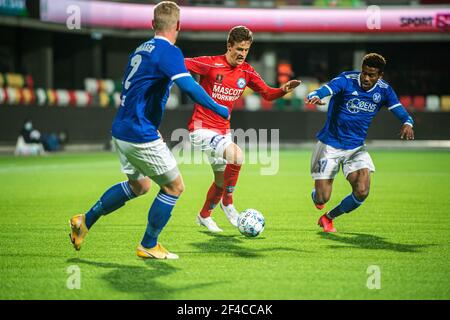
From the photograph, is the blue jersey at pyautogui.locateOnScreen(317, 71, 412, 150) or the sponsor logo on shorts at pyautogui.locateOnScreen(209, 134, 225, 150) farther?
the blue jersey at pyautogui.locateOnScreen(317, 71, 412, 150)

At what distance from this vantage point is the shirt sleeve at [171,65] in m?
5.85

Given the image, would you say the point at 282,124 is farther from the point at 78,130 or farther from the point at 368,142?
the point at 78,130

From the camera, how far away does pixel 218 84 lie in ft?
26.8

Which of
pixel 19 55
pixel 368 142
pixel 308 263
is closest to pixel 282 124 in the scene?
pixel 368 142

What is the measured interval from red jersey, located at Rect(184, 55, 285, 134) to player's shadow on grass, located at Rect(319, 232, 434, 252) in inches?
68.5

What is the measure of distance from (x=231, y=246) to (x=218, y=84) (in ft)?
6.66

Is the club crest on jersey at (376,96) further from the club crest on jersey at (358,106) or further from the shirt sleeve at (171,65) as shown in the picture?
the shirt sleeve at (171,65)

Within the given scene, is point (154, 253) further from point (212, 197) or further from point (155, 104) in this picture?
point (212, 197)

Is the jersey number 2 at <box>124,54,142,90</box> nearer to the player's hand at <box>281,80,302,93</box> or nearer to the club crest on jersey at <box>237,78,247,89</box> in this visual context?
the player's hand at <box>281,80,302,93</box>

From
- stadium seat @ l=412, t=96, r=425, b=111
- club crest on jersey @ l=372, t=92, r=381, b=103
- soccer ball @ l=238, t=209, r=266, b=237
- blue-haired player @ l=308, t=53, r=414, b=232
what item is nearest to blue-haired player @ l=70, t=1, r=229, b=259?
soccer ball @ l=238, t=209, r=266, b=237

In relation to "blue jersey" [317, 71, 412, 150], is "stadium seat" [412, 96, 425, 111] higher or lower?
lower

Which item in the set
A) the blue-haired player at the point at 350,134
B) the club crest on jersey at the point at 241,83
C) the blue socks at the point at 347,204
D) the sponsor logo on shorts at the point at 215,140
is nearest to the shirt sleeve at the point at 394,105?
the blue-haired player at the point at 350,134

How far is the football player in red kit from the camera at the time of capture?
7922mm

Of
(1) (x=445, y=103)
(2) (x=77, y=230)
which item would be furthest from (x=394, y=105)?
(1) (x=445, y=103)
